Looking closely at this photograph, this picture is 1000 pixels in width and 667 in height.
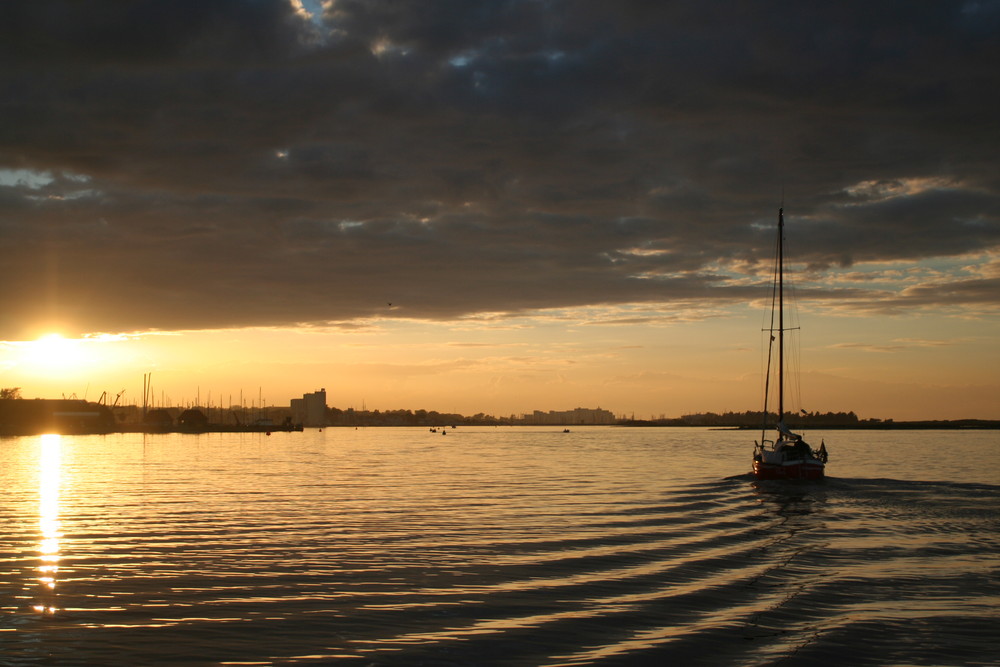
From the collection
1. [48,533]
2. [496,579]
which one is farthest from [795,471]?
[48,533]

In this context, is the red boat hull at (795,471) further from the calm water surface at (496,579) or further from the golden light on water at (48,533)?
the golden light on water at (48,533)

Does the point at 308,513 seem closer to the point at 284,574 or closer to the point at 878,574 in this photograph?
the point at 284,574

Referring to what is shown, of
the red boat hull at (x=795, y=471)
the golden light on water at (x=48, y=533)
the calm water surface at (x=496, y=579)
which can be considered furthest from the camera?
the red boat hull at (x=795, y=471)

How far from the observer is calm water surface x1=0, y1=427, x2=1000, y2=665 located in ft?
52.3

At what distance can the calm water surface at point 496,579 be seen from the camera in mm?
15930

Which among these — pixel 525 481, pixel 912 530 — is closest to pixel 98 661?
pixel 912 530

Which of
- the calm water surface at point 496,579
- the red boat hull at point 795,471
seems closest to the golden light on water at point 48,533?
the calm water surface at point 496,579

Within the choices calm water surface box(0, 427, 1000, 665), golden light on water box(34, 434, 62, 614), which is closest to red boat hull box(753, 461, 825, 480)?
calm water surface box(0, 427, 1000, 665)

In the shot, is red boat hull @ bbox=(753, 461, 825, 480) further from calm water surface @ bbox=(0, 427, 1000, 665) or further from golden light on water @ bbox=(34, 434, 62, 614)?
golden light on water @ bbox=(34, 434, 62, 614)

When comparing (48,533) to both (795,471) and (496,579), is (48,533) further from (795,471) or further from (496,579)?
(795,471)

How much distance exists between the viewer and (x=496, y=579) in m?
22.5

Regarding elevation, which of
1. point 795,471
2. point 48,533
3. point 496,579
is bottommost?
point 795,471

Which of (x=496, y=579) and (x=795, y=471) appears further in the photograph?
(x=795, y=471)

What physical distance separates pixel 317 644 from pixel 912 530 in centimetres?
2814
